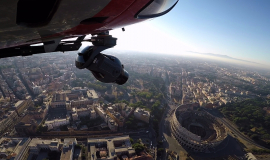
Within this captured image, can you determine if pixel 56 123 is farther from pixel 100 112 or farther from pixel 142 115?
pixel 142 115

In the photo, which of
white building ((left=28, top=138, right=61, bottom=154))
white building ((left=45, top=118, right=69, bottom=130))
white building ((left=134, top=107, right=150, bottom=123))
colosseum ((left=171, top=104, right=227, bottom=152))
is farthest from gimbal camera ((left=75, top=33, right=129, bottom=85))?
white building ((left=45, top=118, right=69, bottom=130))

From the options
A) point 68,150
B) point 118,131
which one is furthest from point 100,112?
point 68,150

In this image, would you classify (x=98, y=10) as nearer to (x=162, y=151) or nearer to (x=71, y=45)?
(x=71, y=45)

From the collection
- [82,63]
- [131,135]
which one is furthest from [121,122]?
[82,63]

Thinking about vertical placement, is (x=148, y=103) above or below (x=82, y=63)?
below

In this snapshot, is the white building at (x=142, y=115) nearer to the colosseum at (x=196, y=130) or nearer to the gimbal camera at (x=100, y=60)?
the colosseum at (x=196, y=130)

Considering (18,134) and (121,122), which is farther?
(121,122)

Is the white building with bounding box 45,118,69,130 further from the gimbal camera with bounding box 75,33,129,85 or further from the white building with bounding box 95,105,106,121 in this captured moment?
the gimbal camera with bounding box 75,33,129,85

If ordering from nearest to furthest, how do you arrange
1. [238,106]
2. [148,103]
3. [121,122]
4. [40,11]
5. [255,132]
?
[40,11]
[121,122]
[255,132]
[148,103]
[238,106]

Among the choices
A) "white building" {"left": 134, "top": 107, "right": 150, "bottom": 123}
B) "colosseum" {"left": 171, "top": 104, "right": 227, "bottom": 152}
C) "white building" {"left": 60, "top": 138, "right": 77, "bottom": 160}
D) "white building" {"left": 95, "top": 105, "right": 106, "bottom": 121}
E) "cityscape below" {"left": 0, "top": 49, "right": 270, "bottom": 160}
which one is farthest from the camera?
"white building" {"left": 134, "top": 107, "right": 150, "bottom": 123}
